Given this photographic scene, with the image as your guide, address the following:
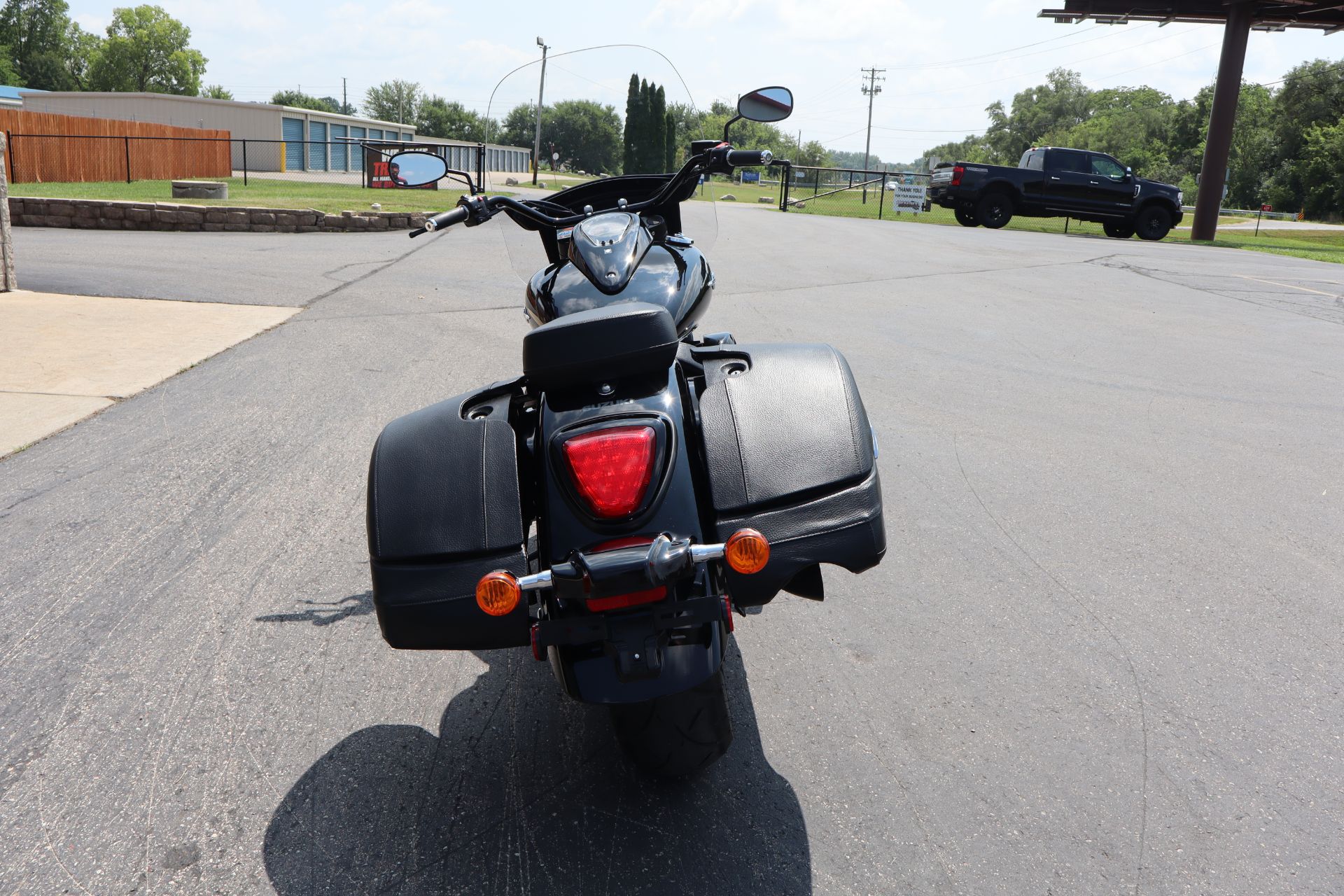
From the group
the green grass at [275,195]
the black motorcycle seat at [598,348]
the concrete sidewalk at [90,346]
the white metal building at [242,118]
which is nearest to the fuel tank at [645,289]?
the black motorcycle seat at [598,348]

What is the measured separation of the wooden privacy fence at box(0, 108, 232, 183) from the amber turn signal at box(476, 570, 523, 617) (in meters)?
28.3

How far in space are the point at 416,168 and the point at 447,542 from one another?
202cm

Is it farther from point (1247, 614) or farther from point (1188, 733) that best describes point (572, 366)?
point (1247, 614)

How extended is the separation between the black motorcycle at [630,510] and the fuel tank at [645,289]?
0.27 meters

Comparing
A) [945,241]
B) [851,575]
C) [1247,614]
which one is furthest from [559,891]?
[945,241]

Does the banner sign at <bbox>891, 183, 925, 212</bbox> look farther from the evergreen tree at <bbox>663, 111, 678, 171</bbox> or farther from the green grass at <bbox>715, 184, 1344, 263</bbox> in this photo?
the evergreen tree at <bbox>663, 111, 678, 171</bbox>

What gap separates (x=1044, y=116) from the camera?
12175 cm

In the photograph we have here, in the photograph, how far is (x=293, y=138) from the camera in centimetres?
5806

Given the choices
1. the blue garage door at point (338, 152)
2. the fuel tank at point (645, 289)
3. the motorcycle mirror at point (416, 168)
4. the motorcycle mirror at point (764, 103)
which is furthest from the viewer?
the blue garage door at point (338, 152)

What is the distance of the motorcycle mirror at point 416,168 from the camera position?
3781mm

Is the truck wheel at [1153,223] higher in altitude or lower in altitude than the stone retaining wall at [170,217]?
higher

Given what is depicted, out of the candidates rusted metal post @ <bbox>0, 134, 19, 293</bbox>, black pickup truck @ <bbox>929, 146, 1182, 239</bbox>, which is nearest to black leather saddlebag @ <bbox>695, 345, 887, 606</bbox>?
rusted metal post @ <bbox>0, 134, 19, 293</bbox>

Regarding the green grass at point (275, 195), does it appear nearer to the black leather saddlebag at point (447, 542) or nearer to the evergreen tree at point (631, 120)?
the evergreen tree at point (631, 120)

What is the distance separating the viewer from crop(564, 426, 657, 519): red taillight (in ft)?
7.18
